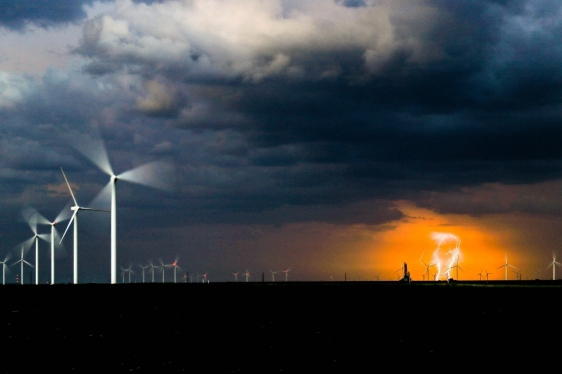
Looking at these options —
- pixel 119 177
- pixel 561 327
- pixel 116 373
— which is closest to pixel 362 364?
pixel 116 373

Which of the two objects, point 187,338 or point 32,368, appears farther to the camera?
point 187,338

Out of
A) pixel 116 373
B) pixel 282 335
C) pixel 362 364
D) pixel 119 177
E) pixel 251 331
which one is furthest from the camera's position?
pixel 119 177

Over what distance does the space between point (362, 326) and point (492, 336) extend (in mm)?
19140

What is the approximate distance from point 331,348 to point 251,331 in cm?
2061

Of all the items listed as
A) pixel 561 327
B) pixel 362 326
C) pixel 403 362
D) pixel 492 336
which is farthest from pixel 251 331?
pixel 561 327

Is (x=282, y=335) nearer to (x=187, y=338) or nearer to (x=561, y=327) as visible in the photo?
(x=187, y=338)

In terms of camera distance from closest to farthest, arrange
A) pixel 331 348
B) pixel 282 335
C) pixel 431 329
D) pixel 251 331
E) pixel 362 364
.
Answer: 1. pixel 362 364
2. pixel 331 348
3. pixel 282 335
4. pixel 251 331
5. pixel 431 329

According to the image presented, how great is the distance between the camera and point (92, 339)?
68938mm

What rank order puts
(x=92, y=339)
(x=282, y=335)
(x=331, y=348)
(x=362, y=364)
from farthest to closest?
(x=282, y=335)
(x=92, y=339)
(x=331, y=348)
(x=362, y=364)

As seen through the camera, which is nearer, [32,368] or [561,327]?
[32,368]

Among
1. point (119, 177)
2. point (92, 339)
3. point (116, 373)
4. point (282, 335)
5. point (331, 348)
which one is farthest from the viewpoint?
point (119, 177)

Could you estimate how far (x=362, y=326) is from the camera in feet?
293

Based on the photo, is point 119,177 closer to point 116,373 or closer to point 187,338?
point 187,338

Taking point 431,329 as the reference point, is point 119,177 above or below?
above
